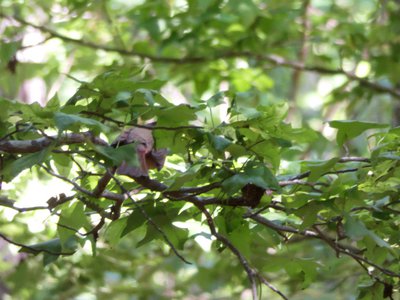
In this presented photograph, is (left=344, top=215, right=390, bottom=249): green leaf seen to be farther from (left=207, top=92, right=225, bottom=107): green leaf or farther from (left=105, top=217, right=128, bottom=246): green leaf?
(left=105, top=217, right=128, bottom=246): green leaf

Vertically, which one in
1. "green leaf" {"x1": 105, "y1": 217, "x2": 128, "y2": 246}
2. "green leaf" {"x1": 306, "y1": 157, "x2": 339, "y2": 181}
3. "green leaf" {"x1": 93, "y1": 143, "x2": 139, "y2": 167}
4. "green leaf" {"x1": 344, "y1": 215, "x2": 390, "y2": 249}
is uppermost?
"green leaf" {"x1": 93, "y1": 143, "x2": 139, "y2": 167}

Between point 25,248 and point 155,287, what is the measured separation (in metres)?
1.92

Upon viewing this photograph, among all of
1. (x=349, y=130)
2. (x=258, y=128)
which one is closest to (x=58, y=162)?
(x=258, y=128)

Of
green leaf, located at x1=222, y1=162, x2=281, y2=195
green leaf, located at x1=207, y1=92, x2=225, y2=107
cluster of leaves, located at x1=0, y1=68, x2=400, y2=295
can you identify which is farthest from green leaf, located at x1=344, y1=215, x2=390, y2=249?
green leaf, located at x1=207, y1=92, x2=225, y2=107

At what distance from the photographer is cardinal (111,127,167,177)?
1214 millimetres

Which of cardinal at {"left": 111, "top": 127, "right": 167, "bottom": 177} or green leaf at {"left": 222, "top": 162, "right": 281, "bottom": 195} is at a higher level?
cardinal at {"left": 111, "top": 127, "right": 167, "bottom": 177}

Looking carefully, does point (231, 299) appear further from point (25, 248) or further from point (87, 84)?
point (87, 84)

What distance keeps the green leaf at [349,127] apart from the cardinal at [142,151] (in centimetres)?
29

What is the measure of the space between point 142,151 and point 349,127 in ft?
1.12

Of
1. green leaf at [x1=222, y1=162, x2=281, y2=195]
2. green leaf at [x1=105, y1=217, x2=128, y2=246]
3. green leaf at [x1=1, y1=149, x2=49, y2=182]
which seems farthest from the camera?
green leaf at [x1=105, y1=217, x2=128, y2=246]

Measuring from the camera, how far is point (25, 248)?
1.43 metres

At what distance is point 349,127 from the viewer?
1274 millimetres

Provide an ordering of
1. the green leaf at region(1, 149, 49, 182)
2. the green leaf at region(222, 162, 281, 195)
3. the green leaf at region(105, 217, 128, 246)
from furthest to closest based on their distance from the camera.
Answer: the green leaf at region(105, 217, 128, 246) < the green leaf at region(222, 162, 281, 195) < the green leaf at region(1, 149, 49, 182)

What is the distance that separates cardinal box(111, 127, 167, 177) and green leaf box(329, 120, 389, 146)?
0.95 feet
